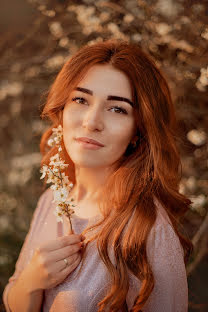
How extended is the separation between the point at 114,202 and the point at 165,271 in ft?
1.24

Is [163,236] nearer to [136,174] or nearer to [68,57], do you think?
[136,174]

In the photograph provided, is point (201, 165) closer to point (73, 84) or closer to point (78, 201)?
point (78, 201)

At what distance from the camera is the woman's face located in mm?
1436

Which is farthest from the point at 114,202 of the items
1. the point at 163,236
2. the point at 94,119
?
the point at 94,119

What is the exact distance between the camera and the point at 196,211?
255 centimetres

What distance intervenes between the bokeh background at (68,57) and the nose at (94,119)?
57 centimetres

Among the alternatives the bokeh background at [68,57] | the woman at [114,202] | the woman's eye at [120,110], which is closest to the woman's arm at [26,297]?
the woman at [114,202]

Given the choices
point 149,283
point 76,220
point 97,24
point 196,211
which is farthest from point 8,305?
point 97,24

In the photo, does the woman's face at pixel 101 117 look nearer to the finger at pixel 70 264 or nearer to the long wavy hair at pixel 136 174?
the long wavy hair at pixel 136 174

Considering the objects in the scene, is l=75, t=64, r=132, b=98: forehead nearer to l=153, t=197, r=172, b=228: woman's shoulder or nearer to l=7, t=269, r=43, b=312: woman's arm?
l=153, t=197, r=172, b=228: woman's shoulder

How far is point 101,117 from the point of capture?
1.44 meters

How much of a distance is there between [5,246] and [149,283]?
7.36 feet

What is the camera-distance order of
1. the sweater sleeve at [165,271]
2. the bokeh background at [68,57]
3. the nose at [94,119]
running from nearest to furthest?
1. the sweater sleeve at [165,271]
2. the nose at [94,119]
3. the bokeh background at [68,57]

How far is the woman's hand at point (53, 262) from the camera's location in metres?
1.33
